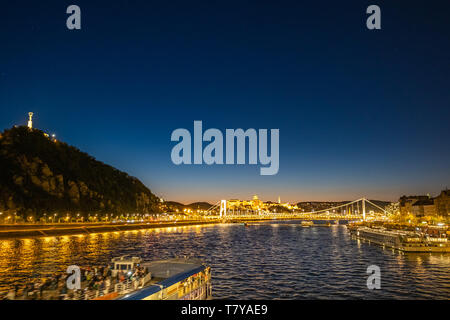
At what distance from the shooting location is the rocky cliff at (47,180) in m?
113

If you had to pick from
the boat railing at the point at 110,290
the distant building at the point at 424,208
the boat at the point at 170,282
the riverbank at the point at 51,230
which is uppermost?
the boat railing at the point at 110,290

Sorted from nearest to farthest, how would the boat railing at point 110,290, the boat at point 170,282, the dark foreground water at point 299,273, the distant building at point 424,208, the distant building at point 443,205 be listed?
Result: 1. the boat railing at point 110,290
2. the boat at point 170,282
3. the dark foreground water at point 299,273
4. the distant building at point 443,205
5. the distant building at point 424,208

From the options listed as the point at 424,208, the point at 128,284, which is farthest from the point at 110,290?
the point at 424,208

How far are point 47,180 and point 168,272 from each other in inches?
5259

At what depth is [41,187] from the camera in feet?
406

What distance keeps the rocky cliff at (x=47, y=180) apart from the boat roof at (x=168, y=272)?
10316 cm

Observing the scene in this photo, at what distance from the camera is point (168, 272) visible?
711 inches

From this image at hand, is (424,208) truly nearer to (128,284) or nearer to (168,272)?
(168,272)

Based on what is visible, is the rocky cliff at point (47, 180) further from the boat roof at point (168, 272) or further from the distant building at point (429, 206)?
the distant building at point (429, 206)

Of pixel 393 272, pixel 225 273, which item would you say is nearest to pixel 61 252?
pixel 225 273

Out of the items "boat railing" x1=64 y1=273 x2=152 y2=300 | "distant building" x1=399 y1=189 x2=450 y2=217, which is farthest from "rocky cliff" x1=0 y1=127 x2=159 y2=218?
"distant building" x1=399 y1=189 x2=450 y2=217

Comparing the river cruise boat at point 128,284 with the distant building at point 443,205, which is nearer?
the river cruise boat at point 128,284

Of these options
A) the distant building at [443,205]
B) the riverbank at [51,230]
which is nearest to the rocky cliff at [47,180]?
the riverbank at [51,230]
